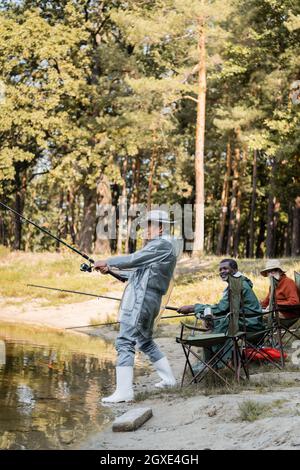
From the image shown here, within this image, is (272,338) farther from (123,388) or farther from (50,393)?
(50,393)

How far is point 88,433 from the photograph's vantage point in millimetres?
6211

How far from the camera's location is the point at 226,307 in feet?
28.3

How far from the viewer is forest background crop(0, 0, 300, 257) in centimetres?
2568

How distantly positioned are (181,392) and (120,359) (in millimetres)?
751

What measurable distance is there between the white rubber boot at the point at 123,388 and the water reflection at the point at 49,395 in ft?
0.67

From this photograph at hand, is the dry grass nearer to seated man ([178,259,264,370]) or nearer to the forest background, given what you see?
the forest background

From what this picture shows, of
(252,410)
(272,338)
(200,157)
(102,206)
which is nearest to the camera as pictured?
(252,410)

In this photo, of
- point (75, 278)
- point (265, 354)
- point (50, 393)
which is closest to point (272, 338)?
point (265, 354)

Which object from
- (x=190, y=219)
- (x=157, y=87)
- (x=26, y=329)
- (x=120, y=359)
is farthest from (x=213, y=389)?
(x=190, y=219)

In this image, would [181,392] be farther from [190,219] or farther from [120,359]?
[190,219]

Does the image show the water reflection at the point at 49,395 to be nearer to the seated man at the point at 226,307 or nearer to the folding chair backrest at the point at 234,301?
the seated man at the point at 226,307

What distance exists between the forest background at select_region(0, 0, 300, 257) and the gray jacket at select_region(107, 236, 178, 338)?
630 inches

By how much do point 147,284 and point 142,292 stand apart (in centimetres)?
10

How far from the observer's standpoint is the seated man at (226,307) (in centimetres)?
846
